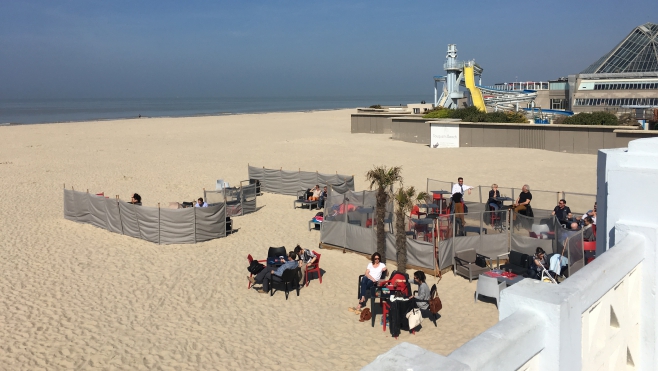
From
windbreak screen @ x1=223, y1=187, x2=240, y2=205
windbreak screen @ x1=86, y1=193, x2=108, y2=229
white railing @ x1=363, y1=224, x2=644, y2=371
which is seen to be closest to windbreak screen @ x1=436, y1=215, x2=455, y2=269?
windbreak screen @ x1=223, y1=187, x2=240, y2=205

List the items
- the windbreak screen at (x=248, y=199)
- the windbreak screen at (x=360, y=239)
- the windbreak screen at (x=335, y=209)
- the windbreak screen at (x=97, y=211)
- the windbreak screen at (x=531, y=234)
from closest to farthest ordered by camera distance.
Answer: the windbreak screen at (x=531, y=234) → the windbreak screen at (x=360, y=239) → the windbreak screen at (x=335, y=209) → the windbreak screen at (x=97, y=211) → the windbreak screen at (x=248, y=199)

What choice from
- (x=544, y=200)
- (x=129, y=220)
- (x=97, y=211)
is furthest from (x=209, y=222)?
(x=544, y=200)

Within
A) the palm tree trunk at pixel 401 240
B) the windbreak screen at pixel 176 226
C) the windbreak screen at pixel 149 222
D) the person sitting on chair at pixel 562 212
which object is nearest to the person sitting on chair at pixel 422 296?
the palm tree trunk at pixel 401 240

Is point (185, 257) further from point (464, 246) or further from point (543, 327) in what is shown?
point (543, 327)

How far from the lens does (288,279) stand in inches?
490

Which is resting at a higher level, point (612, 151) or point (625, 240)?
point (612, 151)

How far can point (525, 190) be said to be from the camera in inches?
663

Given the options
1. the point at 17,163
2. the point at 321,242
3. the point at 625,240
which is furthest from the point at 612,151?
the point at 17,163

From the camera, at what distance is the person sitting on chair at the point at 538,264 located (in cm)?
1188

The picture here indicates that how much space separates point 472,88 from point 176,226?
49093 mm

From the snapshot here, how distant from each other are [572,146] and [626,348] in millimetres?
32963

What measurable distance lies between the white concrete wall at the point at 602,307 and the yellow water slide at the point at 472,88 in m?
57.2

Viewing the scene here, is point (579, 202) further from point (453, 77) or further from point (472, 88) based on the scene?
point (453, 77)

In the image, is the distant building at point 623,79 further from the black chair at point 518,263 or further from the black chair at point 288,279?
the black chair at point 288,279
